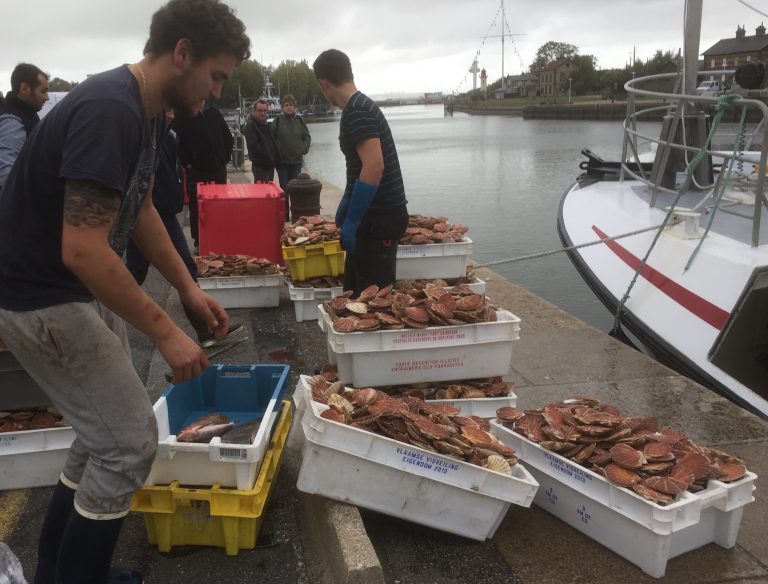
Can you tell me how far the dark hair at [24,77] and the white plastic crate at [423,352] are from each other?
3240 millimetres

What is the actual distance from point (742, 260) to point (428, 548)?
3.61 metres

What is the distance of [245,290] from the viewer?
6.66 m

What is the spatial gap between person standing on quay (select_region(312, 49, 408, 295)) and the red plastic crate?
8.40 ft

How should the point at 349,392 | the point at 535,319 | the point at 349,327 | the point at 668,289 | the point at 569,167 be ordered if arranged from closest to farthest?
the point at 349,392 < the point at 349,327 < the point at 668,289 < the point at 535,319 < the point at 569,167

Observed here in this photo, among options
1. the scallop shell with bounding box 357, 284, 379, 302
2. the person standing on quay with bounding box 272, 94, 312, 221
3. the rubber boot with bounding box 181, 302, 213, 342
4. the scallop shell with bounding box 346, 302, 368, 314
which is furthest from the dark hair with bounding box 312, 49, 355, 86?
the person standing on quay with bounding box 272, 94, 312, 221

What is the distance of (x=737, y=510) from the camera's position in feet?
9.68

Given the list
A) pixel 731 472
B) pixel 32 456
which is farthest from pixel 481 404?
pixel 32 456

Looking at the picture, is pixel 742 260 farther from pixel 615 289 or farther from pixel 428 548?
pixel 428 548

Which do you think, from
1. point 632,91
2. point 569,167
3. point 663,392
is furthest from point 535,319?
point 569,167

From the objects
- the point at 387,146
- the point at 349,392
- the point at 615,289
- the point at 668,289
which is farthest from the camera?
the point at 615,289

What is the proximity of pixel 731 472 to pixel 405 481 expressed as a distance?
144 centimetres

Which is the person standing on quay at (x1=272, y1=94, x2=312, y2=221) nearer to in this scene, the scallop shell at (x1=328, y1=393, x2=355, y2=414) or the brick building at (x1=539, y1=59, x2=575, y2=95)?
the scallop shell at (x1=328, y1=393, x2=355, y2=414)

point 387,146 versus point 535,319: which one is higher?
point 387,146

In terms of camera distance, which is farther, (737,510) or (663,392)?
(663,392)
